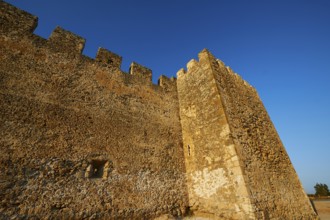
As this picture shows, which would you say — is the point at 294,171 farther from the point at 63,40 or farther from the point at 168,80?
the point at 63,40

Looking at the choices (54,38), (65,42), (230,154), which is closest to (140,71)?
(65,42)

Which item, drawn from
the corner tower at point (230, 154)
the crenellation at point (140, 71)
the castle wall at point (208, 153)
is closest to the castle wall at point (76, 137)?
the crenellation at point (140, 71)

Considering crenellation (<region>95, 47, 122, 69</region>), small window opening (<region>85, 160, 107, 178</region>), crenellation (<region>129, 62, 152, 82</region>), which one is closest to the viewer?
small window opening (<region>85, 160, 107, 178</region>)

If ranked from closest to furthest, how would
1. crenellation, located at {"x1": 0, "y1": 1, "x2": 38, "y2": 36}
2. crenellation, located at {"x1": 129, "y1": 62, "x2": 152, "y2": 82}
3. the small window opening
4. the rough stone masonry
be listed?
the rough stone masonry
the small window opening
crenellation, located at {"x1": 0, "y1": 1, "x2": 38, "y2": 36}
crenellation, located at {"x1": 129, "y1": 62, "x2": 152, "y2": 82}

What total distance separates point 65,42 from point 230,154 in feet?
20.3

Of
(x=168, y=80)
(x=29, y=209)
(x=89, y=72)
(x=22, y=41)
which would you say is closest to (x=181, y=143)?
(x=168, y=80)

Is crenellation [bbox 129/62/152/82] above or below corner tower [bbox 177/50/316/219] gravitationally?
above

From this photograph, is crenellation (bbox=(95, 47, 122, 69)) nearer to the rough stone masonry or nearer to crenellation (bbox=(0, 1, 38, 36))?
the rough stone masonry

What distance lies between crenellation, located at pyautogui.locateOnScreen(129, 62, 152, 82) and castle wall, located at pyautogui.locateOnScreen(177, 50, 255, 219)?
5.40 feet

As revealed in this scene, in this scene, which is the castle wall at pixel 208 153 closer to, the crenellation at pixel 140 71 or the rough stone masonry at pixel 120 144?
the rough stone masonry at pixel 120 144

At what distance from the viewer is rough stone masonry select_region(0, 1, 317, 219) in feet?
12.9

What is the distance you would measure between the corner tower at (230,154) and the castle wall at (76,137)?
2.67ft

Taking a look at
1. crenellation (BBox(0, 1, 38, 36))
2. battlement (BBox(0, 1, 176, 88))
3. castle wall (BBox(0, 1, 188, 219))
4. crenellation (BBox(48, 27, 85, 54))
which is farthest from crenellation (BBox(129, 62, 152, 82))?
crenellation (BBox(0, 1, 38, 36))

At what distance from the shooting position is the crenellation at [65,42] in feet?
18.2
